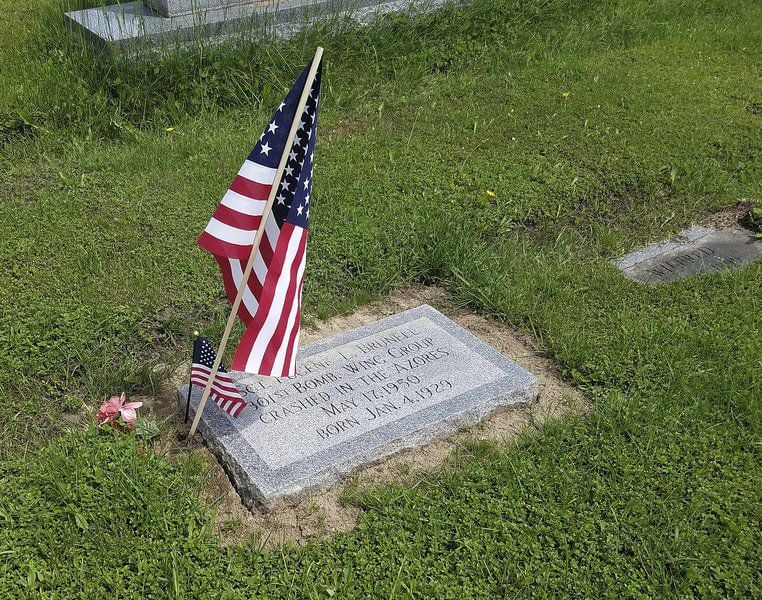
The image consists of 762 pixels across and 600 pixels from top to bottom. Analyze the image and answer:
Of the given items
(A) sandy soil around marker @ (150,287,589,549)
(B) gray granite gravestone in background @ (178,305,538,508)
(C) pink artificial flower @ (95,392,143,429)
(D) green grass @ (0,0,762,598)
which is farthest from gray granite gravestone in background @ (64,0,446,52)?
(C) pink artificial flower @ (95,392,143,429)

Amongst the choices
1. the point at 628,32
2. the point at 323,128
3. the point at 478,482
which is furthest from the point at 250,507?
Result: the point at 628,32

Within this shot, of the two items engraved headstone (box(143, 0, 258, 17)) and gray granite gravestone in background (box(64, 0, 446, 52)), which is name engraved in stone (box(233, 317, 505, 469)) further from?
engraved headstone (box(143, 0, 258, 17))

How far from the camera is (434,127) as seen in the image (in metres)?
6.19

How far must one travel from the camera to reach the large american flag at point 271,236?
2.86 metres

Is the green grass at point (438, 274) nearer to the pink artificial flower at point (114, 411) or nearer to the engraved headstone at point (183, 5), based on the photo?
the pink artificial flower at point (114, 411)

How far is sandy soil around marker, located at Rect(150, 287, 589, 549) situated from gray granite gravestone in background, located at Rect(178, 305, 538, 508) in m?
0.06

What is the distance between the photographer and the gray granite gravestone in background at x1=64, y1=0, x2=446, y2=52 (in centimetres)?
598

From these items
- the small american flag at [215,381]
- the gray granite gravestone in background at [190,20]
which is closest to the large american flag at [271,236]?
the small american flag at [215,381]

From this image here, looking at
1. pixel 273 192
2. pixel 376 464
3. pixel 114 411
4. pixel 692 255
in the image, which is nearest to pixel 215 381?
pixel 114 411

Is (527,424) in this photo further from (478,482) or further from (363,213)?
(363,213)

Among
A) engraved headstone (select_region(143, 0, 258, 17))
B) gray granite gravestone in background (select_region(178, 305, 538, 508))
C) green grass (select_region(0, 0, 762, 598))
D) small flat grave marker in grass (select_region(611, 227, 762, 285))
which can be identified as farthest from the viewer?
engraved headstone (select_region(143, 0, 258, 17))

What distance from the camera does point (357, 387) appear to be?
11.8ft

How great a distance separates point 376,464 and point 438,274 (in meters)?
1.64

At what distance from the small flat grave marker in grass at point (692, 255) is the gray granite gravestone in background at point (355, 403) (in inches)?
59.3
